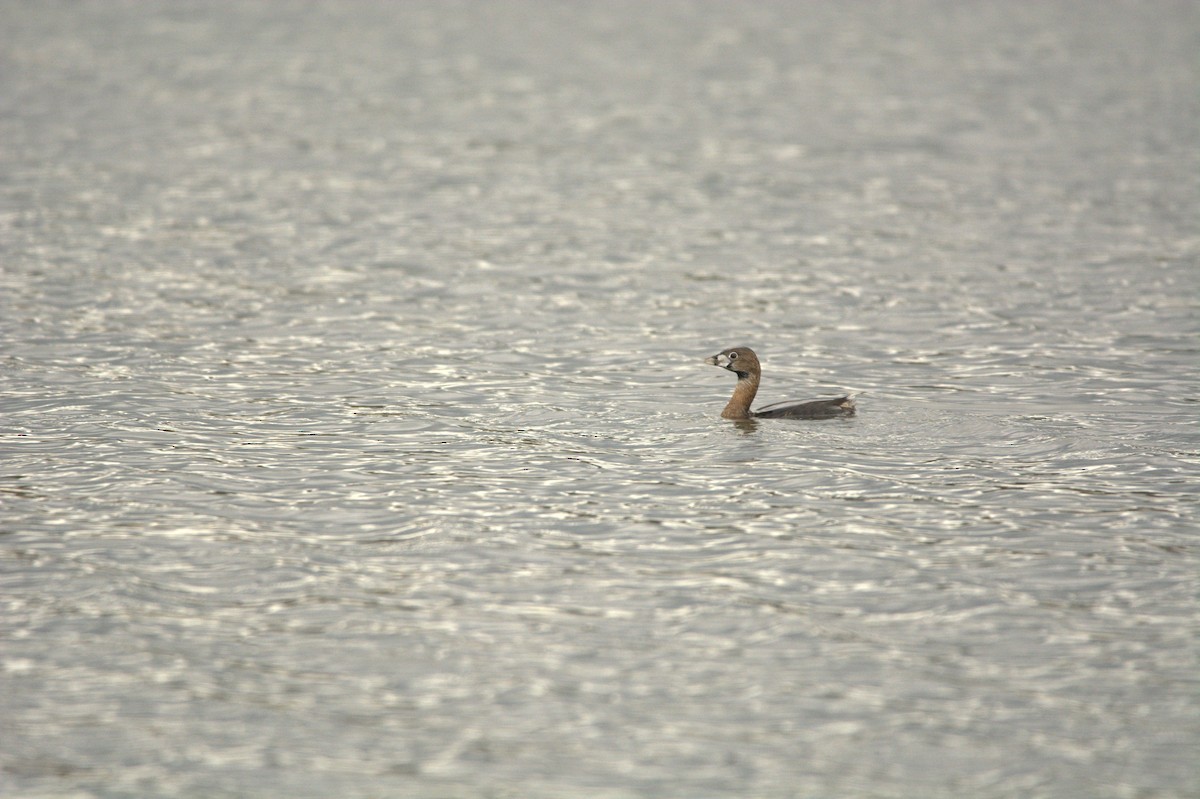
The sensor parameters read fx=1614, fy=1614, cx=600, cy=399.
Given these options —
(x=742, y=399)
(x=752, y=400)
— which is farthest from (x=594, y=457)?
(x=752, y=400)

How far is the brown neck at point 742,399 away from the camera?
59.1ft

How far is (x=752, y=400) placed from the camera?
59.2 feet

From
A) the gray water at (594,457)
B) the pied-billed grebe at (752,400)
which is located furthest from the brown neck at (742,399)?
the gray water at (594,457)

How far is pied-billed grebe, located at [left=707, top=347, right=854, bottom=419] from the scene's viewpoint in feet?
58.2

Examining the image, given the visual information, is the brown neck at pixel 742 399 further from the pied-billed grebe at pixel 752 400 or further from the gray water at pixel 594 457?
the gray water at pixel 594 457

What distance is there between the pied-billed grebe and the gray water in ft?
0.65

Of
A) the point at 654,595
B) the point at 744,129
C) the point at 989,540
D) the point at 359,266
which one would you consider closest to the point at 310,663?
the point at 654,595

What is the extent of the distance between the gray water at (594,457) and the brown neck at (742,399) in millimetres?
396

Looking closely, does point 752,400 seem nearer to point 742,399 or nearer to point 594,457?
point 742,399

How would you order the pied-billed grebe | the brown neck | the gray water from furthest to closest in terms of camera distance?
1. the brown neck
2. the pied-billed grebe
3. the gray water

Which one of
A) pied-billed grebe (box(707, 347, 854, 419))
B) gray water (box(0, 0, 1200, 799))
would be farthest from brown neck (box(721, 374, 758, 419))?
gray water (box(0, 0, 1200, 799))

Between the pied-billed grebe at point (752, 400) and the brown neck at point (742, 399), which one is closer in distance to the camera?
the pied-billed grebe at point (752, 400)

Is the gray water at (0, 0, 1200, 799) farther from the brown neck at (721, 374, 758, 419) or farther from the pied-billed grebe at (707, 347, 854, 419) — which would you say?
the brown neck at (721, 374, 758, 419)

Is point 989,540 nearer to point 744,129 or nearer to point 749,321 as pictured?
point 749,321
